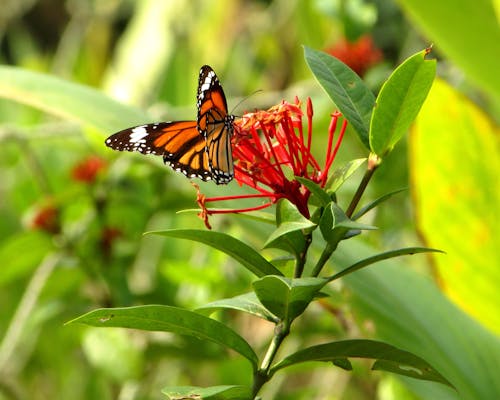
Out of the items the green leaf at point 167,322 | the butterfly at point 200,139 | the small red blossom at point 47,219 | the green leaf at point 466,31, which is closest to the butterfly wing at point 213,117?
the butterfly at point 200,139

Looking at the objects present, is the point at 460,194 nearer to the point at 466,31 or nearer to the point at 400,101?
the point at 466,31

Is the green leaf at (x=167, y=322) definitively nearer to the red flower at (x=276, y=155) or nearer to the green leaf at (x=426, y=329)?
the red flower at (x=276, y=155)

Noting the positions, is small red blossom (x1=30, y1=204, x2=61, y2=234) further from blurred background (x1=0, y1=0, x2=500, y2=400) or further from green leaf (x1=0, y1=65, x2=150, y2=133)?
green leaf (x1=0, y1=65, x2=150, y2=133)

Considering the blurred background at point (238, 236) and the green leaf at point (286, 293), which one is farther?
the blurred background at point (238, 236)

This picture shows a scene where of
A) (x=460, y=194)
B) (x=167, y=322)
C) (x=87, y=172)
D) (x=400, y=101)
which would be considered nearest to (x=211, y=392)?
(x=167, y=322)

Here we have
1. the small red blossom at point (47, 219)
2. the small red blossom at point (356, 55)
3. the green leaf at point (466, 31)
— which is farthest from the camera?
the small red blossom at point (356, 55)

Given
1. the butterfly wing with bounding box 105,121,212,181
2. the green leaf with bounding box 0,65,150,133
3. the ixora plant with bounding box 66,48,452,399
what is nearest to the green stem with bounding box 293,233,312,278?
the ixora plant with bounding box 66,48,452,399

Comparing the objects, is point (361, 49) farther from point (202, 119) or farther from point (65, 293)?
point (202, 119)
